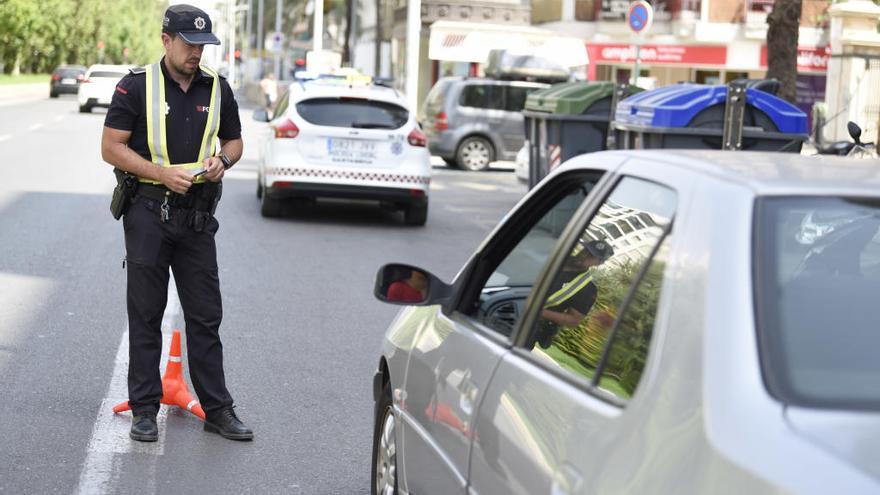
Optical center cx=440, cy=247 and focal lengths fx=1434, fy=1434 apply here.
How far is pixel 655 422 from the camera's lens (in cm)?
254

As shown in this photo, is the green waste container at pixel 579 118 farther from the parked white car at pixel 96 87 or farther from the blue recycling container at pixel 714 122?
the parked white car at pixel 96 87

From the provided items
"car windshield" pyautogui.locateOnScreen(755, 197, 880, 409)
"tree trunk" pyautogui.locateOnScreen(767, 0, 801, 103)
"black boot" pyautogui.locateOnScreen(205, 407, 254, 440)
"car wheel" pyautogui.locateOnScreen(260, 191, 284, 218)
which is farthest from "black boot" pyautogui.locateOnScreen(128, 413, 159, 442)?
"tree trunk" pyautogui.locateOnScreen(767, 0, 801, 103)

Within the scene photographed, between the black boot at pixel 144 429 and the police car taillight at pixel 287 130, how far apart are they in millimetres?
9610

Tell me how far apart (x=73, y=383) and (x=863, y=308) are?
535 centimetres

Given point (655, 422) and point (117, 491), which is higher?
point (655, 422)

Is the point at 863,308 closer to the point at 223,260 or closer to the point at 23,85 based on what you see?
the point at 223,260

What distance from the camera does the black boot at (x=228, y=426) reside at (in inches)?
253

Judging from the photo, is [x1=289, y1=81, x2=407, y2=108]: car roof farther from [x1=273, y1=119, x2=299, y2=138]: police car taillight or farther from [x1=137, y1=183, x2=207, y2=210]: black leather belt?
[x1=137, y1=183, x2=207, y2=210]: black leather belt

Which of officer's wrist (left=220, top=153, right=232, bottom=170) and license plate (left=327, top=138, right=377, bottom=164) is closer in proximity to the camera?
officer's wrist (left=220, top=153, right=232, bottom=170)

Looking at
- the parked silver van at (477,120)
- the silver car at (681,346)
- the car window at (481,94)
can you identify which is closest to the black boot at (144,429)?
the silver car at (681,346)

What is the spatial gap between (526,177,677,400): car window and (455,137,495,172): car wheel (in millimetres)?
23208

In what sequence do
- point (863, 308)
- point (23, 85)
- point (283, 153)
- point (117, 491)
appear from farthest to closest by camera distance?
point (23, 85) → point (283, 153) → point (117, 491) → point (863, 308)

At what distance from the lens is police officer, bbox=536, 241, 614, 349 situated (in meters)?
3.57

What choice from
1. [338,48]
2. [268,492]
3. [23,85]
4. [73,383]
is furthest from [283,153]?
[338,48]
